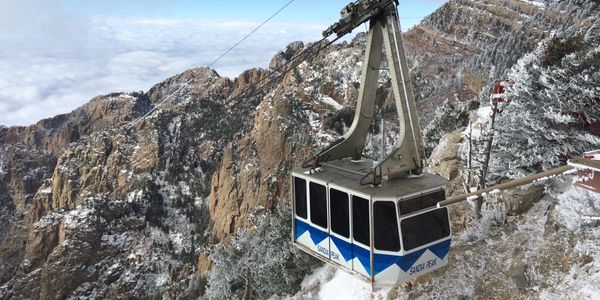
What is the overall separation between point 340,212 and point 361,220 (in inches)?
22.8

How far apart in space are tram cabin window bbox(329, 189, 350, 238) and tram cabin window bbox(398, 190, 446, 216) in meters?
1.13

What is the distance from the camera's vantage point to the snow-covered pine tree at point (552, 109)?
43.9 ft

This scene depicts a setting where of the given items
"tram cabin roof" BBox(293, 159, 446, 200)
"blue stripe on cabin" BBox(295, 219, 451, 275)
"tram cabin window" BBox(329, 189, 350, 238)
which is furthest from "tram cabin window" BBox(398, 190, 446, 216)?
"tram cabin window" BBox(329, 189, 350, 238)

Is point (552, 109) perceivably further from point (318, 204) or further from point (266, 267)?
point (266, 267)

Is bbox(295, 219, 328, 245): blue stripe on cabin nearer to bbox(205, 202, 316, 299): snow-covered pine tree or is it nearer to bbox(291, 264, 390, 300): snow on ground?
bbox(291, 264, 390, 300): snow on ground

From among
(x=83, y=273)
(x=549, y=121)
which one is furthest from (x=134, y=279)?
(x=549, y=121)

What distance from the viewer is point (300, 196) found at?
10102 millimetres

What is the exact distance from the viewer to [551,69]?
14.2 m

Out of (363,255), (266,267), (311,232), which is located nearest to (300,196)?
(311,232)

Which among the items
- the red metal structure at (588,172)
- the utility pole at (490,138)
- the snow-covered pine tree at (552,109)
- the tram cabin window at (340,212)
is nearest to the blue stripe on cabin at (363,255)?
the tram cabin window at (340,212)

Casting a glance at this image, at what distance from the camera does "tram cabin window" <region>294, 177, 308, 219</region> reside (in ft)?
32.7

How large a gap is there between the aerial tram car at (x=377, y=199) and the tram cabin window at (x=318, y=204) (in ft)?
0.07

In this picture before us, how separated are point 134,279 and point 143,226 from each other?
19346 mm

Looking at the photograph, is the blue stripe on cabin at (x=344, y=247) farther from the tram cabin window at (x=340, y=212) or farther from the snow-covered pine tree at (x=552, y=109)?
the snow-covered pine tree at (x=552, y=109)
